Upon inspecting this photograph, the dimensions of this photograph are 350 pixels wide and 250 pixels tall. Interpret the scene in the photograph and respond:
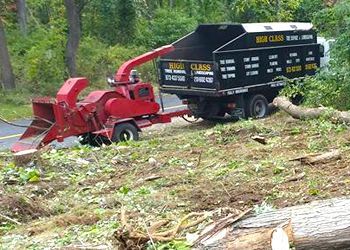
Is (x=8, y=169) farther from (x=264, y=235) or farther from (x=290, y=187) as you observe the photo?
(x=264, y=235)

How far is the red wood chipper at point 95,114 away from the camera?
43.4ft

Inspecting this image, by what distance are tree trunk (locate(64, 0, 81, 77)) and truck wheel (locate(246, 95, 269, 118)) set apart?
36.4 feet

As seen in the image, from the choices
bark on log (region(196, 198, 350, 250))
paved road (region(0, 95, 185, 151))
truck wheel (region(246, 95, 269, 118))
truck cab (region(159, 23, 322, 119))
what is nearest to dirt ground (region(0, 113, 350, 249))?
bark on log (region(196, 198, 350, 250))

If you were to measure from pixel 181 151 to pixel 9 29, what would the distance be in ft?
72.8

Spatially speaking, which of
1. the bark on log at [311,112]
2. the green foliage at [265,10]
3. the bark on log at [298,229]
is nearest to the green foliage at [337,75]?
the bark on log at [311,112]

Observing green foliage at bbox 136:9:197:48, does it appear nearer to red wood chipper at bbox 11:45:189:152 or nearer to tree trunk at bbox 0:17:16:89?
tree trunk at bbox 0:17:16:89

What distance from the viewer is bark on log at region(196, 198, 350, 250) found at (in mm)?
4844

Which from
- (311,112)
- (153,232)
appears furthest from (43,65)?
(153,232)

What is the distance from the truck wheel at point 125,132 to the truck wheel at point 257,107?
3835 mm

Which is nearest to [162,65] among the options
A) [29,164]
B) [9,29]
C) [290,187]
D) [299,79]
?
[299,79]

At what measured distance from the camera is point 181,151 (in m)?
10.9

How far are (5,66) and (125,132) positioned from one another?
1190cm

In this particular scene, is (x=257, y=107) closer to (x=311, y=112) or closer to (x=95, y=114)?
(x=311, y=112)

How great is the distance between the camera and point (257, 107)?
17.2 metres
